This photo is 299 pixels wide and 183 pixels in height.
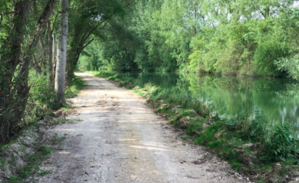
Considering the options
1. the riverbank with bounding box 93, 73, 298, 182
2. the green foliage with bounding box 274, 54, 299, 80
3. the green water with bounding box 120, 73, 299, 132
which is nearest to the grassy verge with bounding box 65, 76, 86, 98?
the green water with bounding box 120, 73, 299, 132

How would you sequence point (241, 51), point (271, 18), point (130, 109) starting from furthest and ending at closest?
point (241, 51), point (271, 18), point (130, 109)

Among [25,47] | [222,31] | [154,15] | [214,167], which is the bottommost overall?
[214,167]

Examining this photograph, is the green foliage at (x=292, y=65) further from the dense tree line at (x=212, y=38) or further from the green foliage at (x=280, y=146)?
the green foliage at (x=280, y=146)

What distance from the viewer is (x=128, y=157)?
528cm

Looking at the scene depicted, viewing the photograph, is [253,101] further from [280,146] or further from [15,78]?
[15,78]

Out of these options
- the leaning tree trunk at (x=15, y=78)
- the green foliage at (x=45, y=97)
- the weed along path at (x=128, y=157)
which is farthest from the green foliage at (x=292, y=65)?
the leaning tree trunk at (x=15, y=78)

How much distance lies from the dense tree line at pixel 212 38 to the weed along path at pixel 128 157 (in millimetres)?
17080

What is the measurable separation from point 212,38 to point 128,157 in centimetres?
4539

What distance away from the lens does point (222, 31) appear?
144ft

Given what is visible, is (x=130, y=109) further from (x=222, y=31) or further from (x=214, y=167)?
(x=222, y=31)

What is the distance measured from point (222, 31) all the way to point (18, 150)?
144ft

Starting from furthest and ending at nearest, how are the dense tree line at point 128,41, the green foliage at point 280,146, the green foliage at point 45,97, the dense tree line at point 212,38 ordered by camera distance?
the dense tree line at point 212,38, the green foliage at point 45,97, the dense tree line at point 128,41, the green foliage at point 280,146

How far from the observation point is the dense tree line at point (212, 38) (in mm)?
32812

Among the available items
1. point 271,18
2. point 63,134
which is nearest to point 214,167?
point 63,134
